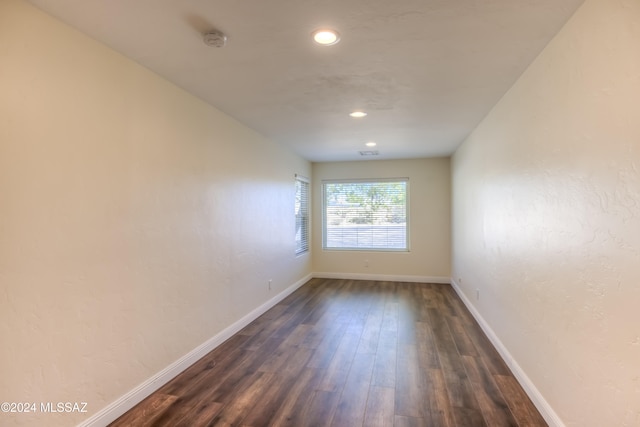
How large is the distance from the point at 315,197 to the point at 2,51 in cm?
533

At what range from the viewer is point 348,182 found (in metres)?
6.54

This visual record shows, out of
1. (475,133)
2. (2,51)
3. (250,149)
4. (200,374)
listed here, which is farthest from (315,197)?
(2,51)

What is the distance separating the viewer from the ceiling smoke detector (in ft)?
6.17

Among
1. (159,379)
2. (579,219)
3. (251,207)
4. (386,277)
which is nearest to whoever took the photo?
(579,219)

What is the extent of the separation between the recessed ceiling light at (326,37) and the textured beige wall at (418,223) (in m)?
4.48

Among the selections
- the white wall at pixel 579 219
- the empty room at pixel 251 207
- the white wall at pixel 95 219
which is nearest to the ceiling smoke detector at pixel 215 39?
the empty room at pixel 251 207

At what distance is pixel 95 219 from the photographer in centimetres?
198

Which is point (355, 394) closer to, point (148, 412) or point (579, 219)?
point (148, 412)

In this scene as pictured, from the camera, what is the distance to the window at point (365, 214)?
250 inches

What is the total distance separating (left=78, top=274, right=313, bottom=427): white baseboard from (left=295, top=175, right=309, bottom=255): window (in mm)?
2079

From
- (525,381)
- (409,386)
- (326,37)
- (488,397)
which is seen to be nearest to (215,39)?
(326,37)

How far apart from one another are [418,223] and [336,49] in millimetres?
4664

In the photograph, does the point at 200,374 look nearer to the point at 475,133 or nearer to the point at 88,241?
the point at 88,241

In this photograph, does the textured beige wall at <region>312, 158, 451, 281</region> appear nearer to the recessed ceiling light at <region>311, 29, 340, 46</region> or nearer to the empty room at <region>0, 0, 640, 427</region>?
the empty room at <region>0, 0, 640, 427</region>
